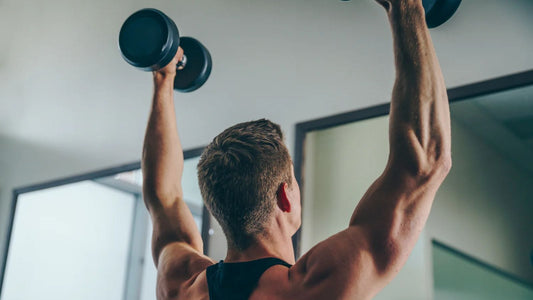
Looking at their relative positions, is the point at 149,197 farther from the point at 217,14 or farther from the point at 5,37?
the point at 5,37

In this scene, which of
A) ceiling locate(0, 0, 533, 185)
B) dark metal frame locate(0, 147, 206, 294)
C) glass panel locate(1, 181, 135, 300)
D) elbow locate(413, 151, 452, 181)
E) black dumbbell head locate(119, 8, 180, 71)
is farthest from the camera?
glass panel locate(1, 181, 135, 300)

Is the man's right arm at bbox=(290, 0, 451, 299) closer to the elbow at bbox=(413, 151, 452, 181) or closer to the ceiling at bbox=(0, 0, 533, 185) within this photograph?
the elbow at bbox=(413, 151, 452, 181)

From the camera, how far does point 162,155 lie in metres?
1.34

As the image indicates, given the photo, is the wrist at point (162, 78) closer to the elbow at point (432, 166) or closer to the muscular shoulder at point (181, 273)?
the muscular shoulder at point (181, 273)

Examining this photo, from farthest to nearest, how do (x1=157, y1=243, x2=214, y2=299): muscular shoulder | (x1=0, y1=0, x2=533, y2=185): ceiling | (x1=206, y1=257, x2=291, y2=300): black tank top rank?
(x1=0, y1=0, x2=533, y2=185): ceiling < (x1=157, y1=243, x2=214, y2=299): muscular shoulder < (x1=206, y1=257, x2=291, y2=300): black tank top

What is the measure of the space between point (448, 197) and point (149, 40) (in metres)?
0.95

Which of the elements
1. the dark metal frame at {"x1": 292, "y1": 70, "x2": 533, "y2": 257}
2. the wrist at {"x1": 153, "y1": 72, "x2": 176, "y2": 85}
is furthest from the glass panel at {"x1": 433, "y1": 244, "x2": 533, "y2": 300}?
the wrist at {"x1": 153, "y1": 72, "x2": 176, "y2": 85}

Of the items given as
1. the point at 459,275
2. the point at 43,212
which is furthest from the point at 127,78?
the point at 459,275

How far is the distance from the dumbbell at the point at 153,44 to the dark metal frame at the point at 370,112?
1.58 ft

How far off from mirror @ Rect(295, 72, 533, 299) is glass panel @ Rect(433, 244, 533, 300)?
2 centimetres

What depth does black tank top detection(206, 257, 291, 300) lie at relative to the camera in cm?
92

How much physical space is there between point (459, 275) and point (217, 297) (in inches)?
35.5

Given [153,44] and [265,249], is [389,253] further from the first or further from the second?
[153,44]

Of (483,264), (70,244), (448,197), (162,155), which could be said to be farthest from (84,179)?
(483,264)
